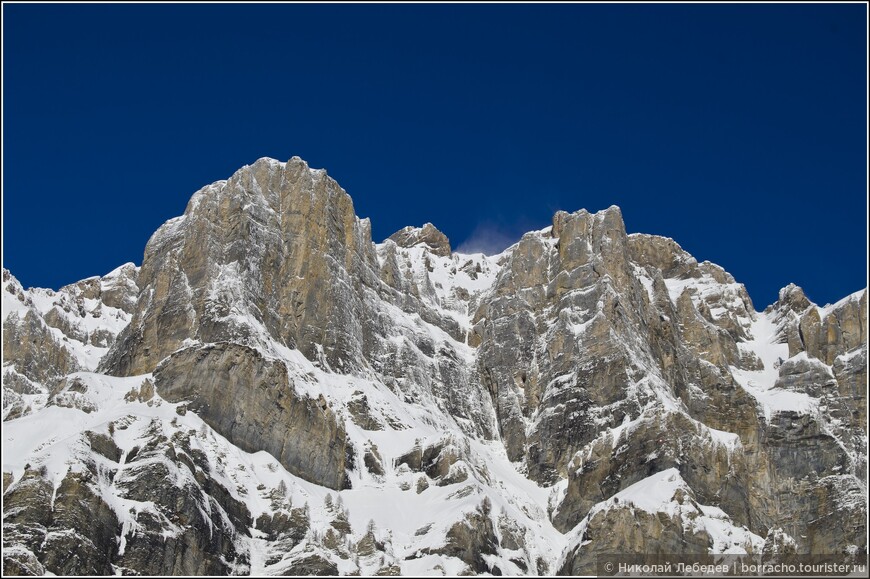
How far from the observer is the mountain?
4857 inches

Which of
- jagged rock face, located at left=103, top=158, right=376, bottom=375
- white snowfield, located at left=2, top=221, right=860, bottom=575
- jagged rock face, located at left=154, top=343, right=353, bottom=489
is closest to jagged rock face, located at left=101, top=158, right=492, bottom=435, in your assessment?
jagged rock face, located at left=103, top=158, right=376, bottom=375

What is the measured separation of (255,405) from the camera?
145625 millimetres

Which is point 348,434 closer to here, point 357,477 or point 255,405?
point 357,477

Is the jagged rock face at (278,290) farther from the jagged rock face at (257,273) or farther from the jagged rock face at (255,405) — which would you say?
the jagged rock face at (255,405)

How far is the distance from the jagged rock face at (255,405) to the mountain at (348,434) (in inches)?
10.6

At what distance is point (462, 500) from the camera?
143000 millimetres

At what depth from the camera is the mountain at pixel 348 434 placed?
123 metres

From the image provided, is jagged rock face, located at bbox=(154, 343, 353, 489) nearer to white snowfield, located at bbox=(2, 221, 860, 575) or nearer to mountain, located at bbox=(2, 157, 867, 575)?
mountain, located at bbox=(2, 157, 867, 575)

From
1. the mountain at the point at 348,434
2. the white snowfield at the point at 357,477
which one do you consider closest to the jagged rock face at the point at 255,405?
the mountain at the point at 348,434

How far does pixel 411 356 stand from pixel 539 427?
22.3 metres

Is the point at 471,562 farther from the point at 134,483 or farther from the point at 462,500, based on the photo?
the point at 134,483

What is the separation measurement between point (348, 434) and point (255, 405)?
16.6 meters

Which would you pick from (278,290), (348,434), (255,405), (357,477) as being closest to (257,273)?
(278,290)

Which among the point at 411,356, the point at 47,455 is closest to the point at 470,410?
the point at 411,356
